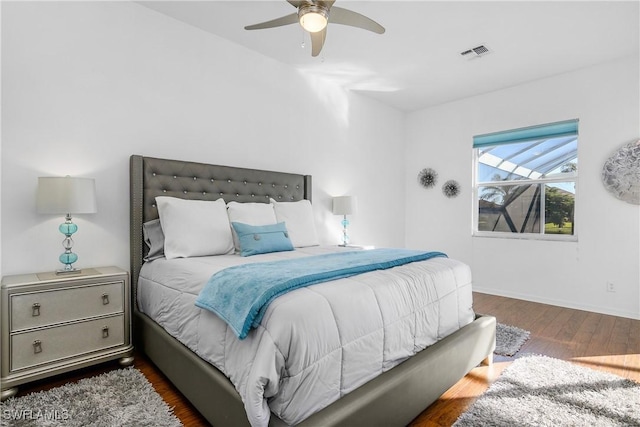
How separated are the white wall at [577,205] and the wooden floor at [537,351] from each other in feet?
1.02

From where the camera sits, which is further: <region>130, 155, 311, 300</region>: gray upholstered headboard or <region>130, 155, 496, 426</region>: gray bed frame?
<region>130, 155, 311, 300</region>: gray upholstered headboard

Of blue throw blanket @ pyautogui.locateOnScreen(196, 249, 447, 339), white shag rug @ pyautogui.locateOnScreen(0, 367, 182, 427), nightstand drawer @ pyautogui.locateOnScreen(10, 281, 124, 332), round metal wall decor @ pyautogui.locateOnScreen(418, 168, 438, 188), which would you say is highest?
round metal wall decor @ pyautogui.locateOnScreen(418, 168, 438, 188)

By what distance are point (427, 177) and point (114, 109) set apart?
4173 mm

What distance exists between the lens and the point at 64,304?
6.45ft

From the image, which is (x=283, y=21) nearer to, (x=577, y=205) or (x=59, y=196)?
(x=59, y=196)

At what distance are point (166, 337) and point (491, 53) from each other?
152 inches

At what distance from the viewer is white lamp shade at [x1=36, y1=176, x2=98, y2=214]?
2.03m

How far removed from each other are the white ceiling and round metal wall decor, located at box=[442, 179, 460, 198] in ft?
4.34

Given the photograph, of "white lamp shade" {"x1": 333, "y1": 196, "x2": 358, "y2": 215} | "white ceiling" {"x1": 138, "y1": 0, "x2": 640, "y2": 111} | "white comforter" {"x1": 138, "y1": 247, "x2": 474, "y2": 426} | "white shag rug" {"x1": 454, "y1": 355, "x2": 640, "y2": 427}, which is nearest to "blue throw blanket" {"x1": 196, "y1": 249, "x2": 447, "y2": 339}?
"white comforter" {"x1": 138, "y1": 247, "x2": 474, "y2": 426}

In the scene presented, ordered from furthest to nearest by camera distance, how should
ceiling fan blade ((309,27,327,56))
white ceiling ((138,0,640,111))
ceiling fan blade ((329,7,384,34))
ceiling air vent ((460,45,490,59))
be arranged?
ceiling air vent ((460,45,490,59)) → white ceiling ((138,0,640,111)) → ceiling fan blade ((309,27,327,56)) → ceiling fan blade ((329,7,384,34))

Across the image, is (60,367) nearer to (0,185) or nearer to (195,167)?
(0,185)

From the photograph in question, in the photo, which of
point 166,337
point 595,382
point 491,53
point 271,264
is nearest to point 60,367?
point 166,337

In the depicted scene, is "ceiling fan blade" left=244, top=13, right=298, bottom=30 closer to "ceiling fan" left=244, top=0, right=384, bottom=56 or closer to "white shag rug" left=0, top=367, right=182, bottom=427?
"ceiling fan" left=244, top=0, right=384, bottom=56

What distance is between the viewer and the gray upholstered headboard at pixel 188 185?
2.55 metres
